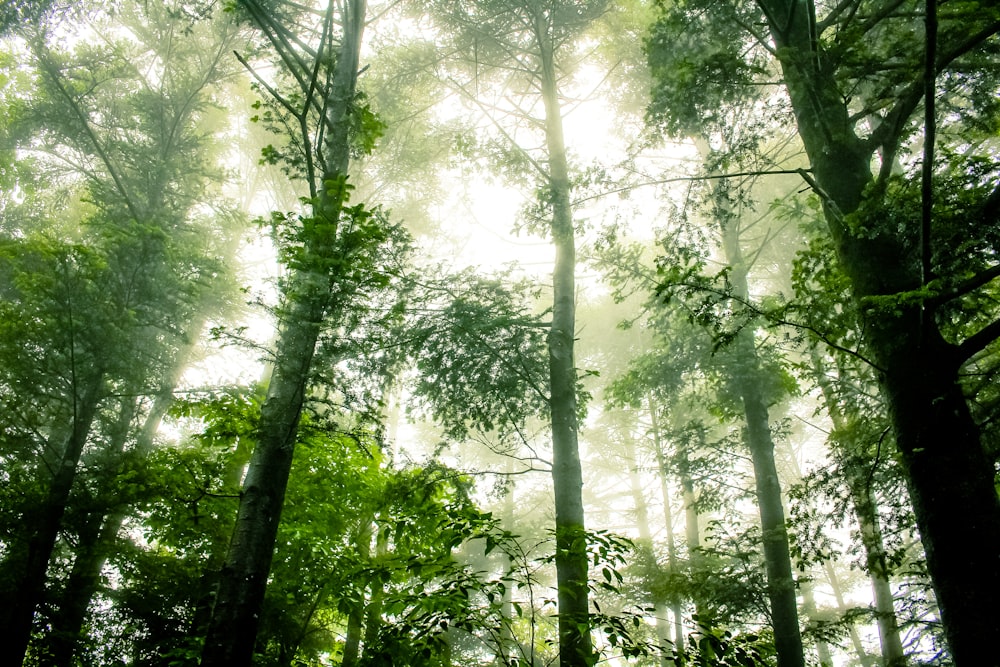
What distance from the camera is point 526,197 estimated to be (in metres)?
9.87

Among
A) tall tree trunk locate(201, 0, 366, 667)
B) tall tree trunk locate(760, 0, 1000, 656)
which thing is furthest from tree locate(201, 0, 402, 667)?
tall tree trunk locate(760, 0, 1000, 656)

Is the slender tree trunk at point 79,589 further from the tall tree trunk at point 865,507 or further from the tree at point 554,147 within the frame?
the tall tree trunk at point 865,507

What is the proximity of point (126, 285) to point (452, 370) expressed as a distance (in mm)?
5200

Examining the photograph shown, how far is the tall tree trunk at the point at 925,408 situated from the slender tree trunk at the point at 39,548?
8.08m

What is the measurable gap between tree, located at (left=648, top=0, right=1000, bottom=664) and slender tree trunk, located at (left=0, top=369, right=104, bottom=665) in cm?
808

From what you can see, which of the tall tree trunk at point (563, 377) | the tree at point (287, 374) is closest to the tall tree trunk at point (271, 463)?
the tree at point (287, 374)

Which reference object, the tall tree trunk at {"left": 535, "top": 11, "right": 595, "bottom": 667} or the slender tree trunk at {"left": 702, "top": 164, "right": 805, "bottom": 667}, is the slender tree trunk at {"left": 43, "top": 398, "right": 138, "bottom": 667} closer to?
the tall tree trunk at {"left": 535, "top": 11, "right": 595, "bottom": 667}

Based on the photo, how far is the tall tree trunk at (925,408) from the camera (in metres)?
2.63

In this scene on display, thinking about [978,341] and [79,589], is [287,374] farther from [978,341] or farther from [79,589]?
[79,589]

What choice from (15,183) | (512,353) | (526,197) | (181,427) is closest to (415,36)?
(526,197)

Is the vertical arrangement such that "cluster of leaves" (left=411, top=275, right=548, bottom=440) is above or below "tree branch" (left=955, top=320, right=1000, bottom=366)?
above

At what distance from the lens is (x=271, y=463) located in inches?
158

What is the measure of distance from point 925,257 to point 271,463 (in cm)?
444

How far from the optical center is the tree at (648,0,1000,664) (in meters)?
2.62
